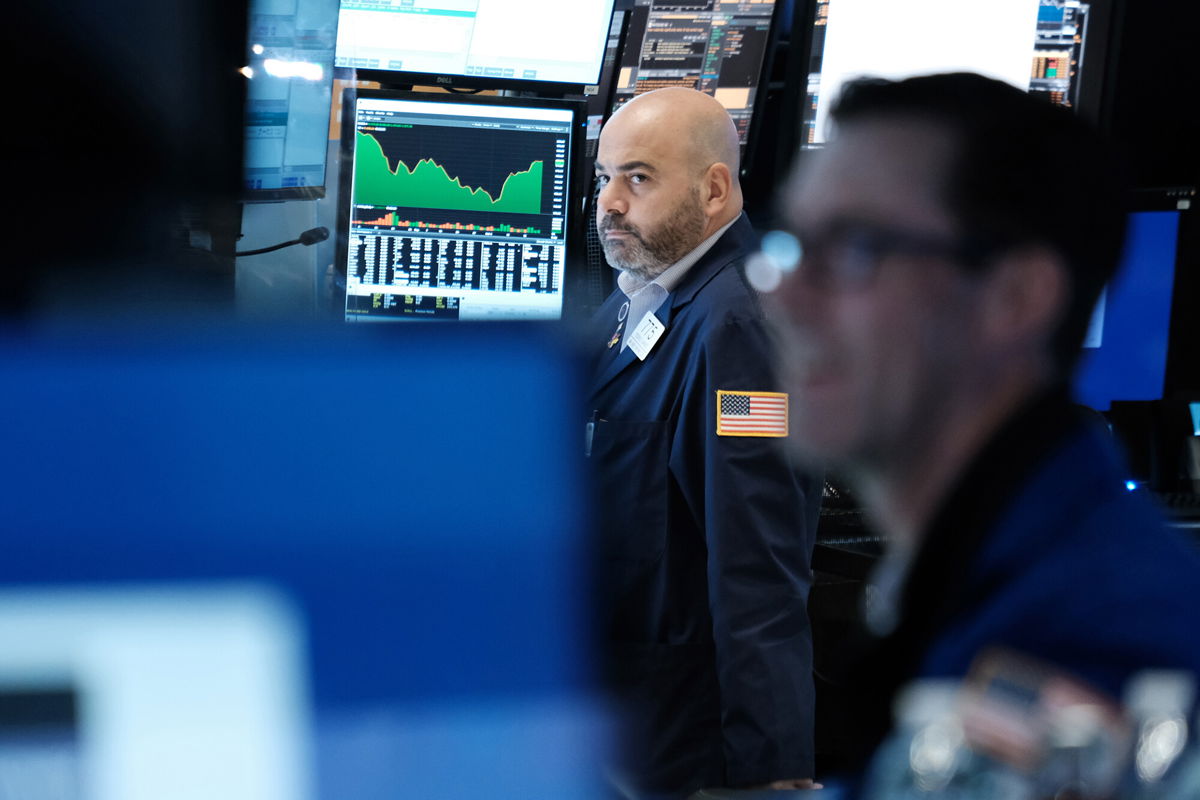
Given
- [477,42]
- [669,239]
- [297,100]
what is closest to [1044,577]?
[669,239]

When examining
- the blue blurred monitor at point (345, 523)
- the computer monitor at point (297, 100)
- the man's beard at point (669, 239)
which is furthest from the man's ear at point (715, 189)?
the blue blurred monitor at point (345, 523)

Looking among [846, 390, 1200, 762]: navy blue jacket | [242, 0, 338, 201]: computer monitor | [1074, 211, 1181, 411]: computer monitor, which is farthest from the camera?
[1074, 211, 1181, 411]: computer monitor

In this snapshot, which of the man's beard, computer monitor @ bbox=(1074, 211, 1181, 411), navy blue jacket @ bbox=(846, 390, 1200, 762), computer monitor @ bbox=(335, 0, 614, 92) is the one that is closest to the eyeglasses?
navy blue jacket @ bbox=(846, 390, 1200, 762)

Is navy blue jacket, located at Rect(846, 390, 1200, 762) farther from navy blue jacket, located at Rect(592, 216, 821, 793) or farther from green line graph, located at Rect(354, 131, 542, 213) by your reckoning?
green line graph, located at Rect(354, 131, 542, 213)

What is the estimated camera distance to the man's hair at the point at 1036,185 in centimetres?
98

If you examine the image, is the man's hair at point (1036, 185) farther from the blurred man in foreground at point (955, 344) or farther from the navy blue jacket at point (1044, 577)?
the navy blue jacket at point (1044, 577)

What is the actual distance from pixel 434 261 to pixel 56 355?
2047 millimetres

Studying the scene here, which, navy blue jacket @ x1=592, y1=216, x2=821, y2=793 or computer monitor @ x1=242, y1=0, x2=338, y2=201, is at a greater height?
computer monitor @ x1=242, y1=0, x2=338, y2=201

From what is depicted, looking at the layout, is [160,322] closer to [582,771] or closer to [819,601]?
[582,771]

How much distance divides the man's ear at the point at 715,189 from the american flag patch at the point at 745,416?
46 cm

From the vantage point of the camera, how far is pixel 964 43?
10.3 feet

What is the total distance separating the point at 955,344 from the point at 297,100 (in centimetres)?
147

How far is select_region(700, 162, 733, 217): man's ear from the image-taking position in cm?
223

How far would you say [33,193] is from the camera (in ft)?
1.61
